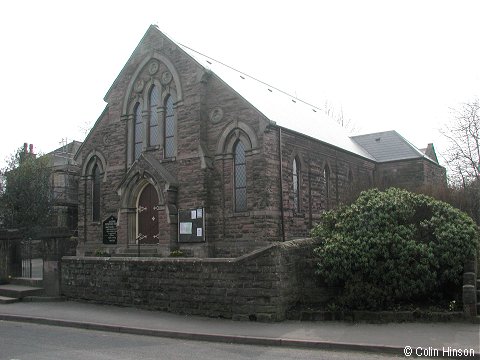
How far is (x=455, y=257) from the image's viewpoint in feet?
35.4

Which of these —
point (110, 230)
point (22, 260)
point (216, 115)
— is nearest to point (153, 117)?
point (216, 115)

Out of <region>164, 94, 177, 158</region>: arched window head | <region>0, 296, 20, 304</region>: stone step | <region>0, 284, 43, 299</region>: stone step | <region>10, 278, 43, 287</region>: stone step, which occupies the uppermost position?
<region>164, 94, 177, 158</region>: arched window head

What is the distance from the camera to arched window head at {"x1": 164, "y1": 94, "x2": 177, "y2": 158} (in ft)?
67.1

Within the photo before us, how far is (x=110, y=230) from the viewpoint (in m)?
21.3

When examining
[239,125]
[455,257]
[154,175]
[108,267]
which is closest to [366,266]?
[455,257]

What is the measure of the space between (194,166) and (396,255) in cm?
1017

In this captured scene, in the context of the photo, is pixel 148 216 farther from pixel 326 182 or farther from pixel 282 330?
pixel 282 330

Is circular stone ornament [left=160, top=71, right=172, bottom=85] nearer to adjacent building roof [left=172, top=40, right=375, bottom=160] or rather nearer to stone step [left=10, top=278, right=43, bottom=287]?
adjacent building roof [left=172, top=40, right=375, bottom=160]

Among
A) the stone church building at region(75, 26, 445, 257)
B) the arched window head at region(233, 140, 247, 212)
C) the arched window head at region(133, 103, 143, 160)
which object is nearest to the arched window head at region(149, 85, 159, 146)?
the stone church building at region(75, 26, 445, 257)

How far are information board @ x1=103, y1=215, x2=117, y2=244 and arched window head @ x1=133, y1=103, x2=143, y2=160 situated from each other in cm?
302

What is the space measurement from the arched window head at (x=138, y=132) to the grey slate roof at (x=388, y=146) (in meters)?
15.6

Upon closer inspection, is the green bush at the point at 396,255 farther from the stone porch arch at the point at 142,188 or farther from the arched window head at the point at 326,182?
the arched window head at the point at 326,182

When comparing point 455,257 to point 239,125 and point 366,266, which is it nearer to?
point 366,266

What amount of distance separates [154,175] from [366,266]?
1100 cm
